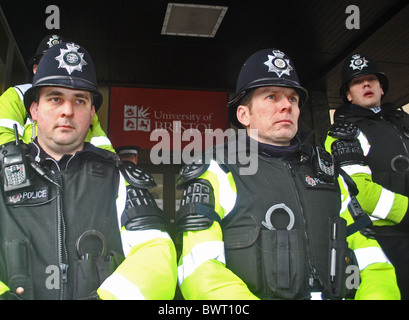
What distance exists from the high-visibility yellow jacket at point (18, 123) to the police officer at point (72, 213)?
0.57 metres

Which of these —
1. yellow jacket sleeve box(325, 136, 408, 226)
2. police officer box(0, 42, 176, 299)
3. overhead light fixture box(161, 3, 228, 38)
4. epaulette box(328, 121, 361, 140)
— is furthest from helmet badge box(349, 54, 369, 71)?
police officer box(0, 42, 176, 299)

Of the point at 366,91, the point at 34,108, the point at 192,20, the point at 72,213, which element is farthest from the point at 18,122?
the point at 192,20

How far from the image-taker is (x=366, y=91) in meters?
3.31

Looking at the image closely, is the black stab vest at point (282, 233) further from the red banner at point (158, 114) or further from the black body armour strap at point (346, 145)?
the red banner at point (158, 114)

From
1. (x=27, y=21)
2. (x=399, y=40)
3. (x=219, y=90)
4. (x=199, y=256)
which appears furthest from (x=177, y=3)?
(x=199, y=256)

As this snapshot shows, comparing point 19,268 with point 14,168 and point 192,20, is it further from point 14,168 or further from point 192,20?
point 192,20

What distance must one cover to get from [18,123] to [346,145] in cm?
228

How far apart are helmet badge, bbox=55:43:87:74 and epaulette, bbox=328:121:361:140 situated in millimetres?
1815

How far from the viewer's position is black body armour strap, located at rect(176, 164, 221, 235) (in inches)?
73.8

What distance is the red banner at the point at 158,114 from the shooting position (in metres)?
6.68

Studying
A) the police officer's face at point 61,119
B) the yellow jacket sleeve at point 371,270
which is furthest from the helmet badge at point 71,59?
the yellow jacket sleeve at point 371,270

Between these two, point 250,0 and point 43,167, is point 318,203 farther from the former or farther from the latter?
point 250,0

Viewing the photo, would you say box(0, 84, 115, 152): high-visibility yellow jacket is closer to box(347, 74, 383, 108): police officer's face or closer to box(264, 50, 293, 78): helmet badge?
box(264, 50, 293, 78): helmet badge

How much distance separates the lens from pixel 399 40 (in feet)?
18.7
